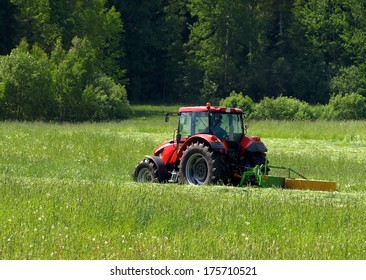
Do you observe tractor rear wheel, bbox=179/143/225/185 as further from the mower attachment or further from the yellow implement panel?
the yellow implement panel

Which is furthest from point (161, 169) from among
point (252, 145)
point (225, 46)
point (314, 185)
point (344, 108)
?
point (225, 46)

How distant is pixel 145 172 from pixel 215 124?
1937 millimetres

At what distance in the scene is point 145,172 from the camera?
19078 millimetres

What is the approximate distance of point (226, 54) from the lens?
73.7 metres

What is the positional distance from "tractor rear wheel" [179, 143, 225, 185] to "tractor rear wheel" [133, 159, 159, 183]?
0.72 meters

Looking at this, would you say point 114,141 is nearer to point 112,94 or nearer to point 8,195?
point 8,195

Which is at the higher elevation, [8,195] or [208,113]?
[208,113]

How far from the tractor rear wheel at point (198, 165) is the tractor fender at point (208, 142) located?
5.1 inches

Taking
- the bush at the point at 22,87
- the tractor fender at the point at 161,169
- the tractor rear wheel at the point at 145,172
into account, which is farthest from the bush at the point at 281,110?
the tractor fender at the point at 161,169

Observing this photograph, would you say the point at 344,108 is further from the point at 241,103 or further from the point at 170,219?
the point at 170,219

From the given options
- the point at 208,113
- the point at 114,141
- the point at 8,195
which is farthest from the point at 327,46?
the point at 8,195

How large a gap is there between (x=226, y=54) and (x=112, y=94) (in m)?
21.9

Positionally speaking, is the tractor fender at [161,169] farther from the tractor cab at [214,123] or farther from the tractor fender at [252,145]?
the tractor fender at [252,145]

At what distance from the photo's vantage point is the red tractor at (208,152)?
57.6 ft
